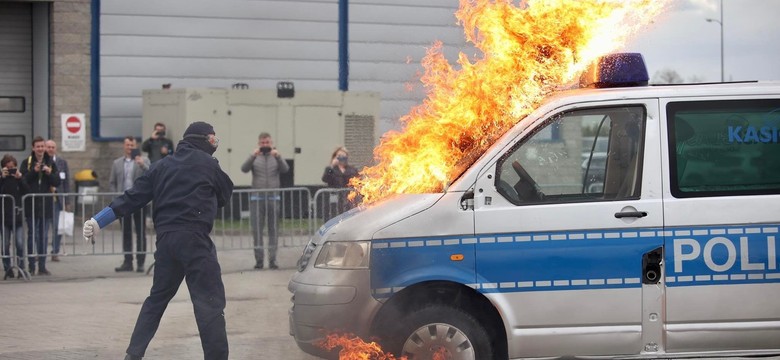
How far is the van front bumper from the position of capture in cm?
743

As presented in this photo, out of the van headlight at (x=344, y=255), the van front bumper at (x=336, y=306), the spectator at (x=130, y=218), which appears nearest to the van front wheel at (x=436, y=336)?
the van front bumper at (x=336, y=306)

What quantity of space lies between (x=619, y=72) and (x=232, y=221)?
9121 millimetres

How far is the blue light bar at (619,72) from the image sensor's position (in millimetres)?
7875

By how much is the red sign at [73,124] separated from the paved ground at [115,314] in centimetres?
659

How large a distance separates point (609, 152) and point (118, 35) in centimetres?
1829

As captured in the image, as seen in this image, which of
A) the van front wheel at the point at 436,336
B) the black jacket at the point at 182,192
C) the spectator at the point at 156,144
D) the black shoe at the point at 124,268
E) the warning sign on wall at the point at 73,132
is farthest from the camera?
the warning sign on wall at the point at 73,132

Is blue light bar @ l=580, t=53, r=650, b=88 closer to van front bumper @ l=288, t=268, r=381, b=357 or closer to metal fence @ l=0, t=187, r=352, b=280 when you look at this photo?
van front bumper @ l=288, t=268, r=381, b=357

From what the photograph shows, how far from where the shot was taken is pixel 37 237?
52.2 ft

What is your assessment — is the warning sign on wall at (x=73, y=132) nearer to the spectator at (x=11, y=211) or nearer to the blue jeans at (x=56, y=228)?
the blue jeans at (x=56, y=228)

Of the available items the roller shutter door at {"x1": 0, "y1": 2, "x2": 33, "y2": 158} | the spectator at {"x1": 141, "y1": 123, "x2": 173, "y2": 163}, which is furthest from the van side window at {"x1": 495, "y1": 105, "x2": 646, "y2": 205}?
the roller shutter door at {"x1": 0, "y1": 2, "x2": 33, "y2": 158}

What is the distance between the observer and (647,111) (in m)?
7.51

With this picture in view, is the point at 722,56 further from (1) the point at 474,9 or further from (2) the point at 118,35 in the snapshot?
(2) the point at 118,35

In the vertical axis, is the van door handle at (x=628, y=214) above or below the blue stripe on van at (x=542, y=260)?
above

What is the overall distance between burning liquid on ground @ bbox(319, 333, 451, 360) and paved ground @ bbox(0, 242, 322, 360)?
1958 mm
